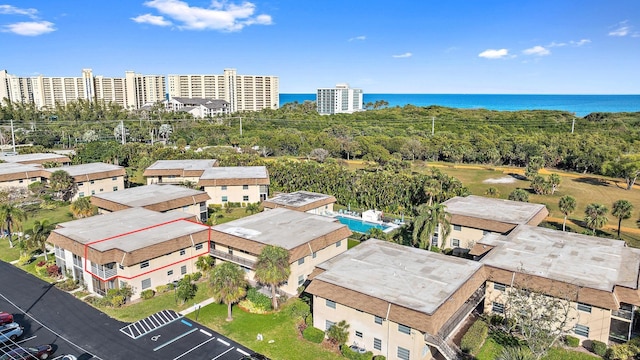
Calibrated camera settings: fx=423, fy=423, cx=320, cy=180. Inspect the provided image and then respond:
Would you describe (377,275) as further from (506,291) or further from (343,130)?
(343,130)

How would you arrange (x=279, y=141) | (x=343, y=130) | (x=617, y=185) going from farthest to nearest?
(x=343, y=130) < (x=279, y=141) < (x=617, y=185)

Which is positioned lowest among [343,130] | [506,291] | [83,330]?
[83,330]

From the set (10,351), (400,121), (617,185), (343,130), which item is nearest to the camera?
(10,351)

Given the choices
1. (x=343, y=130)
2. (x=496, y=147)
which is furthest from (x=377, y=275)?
(x=343, y=130)

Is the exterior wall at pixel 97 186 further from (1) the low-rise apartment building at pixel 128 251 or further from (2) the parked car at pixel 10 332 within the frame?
(2) the parked car at pixel 10 332

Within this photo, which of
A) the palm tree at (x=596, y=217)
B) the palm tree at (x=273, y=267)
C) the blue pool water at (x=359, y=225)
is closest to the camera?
the palm tree at (x=273, y=267)

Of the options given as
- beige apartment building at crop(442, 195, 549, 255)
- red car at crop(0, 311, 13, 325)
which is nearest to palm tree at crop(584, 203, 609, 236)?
beige apartment building at crop(442, 195, 549, 255)

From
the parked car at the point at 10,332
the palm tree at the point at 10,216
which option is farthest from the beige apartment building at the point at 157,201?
the parked car at the point at 10,332
